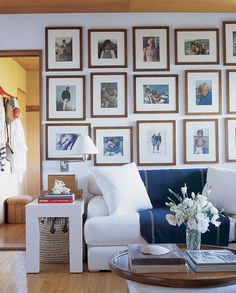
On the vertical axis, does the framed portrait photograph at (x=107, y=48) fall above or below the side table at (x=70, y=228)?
above

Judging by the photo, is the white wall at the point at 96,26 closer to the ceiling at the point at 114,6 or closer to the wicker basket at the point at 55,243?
the ceiling at the point at 114,6

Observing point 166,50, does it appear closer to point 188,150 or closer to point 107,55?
point 107,55

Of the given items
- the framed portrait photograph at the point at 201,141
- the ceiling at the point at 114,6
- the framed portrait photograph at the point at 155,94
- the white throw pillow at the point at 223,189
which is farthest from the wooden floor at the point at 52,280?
the ceiling at the point at 114,6

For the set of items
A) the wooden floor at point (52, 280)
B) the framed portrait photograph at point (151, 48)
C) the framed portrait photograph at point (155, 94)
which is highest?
the framed portrait photograph at point (151, 48)

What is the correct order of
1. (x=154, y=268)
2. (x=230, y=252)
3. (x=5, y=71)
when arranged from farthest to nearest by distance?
1. (x=5, y=71)
2. (x=230, y=252)
3. (x=154, y=268)

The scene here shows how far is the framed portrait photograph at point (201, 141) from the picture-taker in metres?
4.39

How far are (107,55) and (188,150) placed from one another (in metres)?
1.37

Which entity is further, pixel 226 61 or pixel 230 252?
pixel 226 61

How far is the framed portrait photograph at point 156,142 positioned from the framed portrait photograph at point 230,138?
0.58m

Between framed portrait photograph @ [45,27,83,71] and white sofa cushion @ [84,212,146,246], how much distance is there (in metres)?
1.81

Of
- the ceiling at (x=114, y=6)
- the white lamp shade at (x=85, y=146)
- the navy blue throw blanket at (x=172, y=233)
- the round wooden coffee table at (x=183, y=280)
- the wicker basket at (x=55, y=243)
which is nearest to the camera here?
the round wooden coffee table at (x=183, y=280)

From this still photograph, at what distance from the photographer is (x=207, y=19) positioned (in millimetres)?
4438

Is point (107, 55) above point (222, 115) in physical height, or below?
above

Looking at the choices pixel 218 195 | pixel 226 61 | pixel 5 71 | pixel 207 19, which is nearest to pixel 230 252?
pixel 218 195
